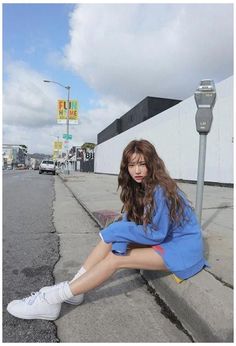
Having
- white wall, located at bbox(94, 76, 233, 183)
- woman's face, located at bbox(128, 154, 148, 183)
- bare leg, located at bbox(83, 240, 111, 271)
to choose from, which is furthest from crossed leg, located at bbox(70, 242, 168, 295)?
white wall, located at bbox(94, 76, 233, 183)

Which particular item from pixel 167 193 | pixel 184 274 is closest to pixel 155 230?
pixel 167 193

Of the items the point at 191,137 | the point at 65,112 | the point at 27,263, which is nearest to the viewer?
the point at 27,263

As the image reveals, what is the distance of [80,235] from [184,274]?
3392mm

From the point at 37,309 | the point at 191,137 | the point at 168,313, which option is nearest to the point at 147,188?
the point at 168,313

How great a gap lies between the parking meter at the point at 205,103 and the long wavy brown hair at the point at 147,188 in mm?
1287

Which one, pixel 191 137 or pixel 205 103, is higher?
pixel 191 137

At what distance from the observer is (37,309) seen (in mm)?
2744

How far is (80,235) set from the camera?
240 inches

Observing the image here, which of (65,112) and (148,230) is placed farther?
(65,112)

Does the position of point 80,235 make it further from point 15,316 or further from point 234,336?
point 234,336

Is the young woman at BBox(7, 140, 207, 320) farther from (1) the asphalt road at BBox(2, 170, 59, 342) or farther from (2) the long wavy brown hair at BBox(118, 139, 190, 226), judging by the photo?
(1) the asphalt road at BBox(2, 170, 59, 342)

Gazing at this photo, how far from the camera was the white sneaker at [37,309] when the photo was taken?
2.75 metres

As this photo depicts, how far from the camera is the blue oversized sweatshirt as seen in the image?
2.72 meters

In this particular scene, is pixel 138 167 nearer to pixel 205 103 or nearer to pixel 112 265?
pixel 112 265
